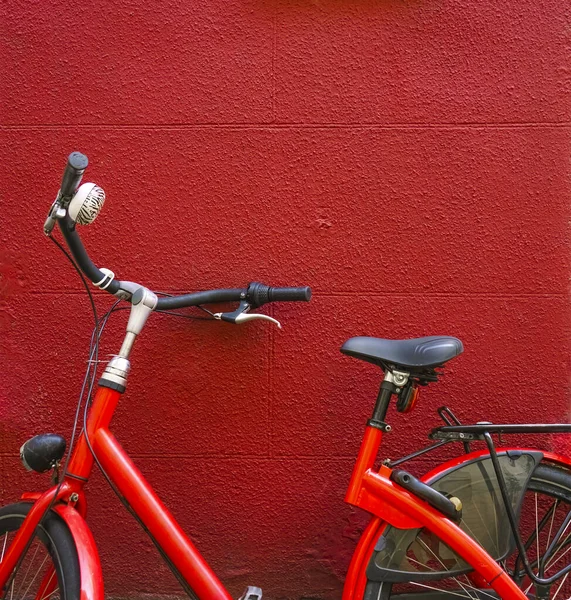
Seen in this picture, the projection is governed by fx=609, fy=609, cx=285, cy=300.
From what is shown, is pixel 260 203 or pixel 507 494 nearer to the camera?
pixel 507 494

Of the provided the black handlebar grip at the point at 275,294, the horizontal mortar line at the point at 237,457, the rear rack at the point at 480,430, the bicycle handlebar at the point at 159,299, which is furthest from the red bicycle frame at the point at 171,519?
the horizontal mortar line at the point at 237,457

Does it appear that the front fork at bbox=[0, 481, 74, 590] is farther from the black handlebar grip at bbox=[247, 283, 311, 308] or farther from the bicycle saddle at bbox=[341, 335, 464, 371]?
the bicycle saddle at bbox=[341, 335, 464, 371]

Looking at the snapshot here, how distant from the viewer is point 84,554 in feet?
5.50

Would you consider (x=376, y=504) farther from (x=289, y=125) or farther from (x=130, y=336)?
(x=289, y=125)

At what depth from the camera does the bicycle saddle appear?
1.78 m

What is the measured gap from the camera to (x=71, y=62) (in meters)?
2.39

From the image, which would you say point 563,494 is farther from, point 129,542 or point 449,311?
point 129,542

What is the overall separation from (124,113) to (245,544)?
176 cm

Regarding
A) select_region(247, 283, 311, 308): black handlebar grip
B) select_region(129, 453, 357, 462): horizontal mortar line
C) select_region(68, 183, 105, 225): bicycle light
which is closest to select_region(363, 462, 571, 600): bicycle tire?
select_region(129, 453, 357, 462): horizontal mortar line

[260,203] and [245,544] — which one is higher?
[260,203]

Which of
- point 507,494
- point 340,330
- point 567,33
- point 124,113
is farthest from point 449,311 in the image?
point 124,113

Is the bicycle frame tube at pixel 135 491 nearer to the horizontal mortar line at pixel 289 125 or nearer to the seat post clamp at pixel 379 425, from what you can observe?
the seat post clamp at pixel 379 425

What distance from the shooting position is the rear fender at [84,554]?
1.64 metres

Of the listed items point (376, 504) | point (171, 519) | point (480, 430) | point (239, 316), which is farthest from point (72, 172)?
point (480, 430)
